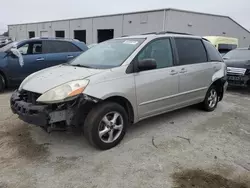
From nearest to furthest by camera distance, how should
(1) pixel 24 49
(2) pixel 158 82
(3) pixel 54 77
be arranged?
(3) pixel 54 77, (2) pixel 158 82, (1) pixel 24 49

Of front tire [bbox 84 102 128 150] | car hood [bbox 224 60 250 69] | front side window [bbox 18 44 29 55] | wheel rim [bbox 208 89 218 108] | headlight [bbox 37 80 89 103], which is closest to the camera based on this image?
headlight [bbox 37 80 89 103]

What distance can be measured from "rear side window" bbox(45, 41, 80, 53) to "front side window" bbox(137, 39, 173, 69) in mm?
4433

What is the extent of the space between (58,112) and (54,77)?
26.2 inches

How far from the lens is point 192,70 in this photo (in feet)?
16.3

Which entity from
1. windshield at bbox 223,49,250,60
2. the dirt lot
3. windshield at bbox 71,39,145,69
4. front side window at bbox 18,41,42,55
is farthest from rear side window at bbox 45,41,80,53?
windshield at bbox 223,49,250,60

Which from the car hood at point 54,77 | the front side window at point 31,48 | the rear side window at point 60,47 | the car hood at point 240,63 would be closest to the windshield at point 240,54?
the car hood at point 240,63

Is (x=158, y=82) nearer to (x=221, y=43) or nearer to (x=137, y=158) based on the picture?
(x=137, y=158)

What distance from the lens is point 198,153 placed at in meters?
3.69

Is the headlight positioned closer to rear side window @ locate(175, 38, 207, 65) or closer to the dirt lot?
the dirt lot

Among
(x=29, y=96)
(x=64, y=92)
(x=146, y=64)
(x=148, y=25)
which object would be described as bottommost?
(x=29, y=96)

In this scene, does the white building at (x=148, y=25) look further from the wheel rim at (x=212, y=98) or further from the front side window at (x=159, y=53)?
the front side window at (x=159, y=53)

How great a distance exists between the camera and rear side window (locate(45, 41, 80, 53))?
25.7 feet

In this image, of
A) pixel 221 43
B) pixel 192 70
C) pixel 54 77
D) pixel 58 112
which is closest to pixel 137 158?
pixel 58 112

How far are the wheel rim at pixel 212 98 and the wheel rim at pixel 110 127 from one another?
2.71m
